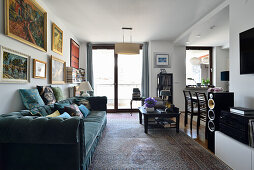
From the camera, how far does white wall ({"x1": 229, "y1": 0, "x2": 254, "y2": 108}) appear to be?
212 centimetres

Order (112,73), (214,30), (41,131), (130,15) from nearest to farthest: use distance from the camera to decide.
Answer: (41,131) < (130,15) < (214,30) < (112,73)

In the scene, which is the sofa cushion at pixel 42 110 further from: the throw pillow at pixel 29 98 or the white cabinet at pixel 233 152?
the white cabinet at pixel 233 152

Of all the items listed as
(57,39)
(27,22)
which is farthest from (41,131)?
(57,39)

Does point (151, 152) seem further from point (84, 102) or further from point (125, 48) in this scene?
point (125, 48)

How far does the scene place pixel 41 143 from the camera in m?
1.37

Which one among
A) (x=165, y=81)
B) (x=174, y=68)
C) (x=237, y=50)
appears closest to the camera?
(x=237, y=50)

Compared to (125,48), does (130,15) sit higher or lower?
higher

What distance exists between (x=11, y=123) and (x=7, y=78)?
0.77m

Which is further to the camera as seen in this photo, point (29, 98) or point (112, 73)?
point (112, 73)

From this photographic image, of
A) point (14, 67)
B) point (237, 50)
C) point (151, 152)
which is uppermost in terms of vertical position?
point (237, 50)

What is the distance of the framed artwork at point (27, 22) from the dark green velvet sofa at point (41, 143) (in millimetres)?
1262

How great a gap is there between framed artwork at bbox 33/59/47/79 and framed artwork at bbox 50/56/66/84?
0.80ft

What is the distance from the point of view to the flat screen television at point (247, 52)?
79.4 inches

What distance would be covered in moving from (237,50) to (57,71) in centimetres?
366
